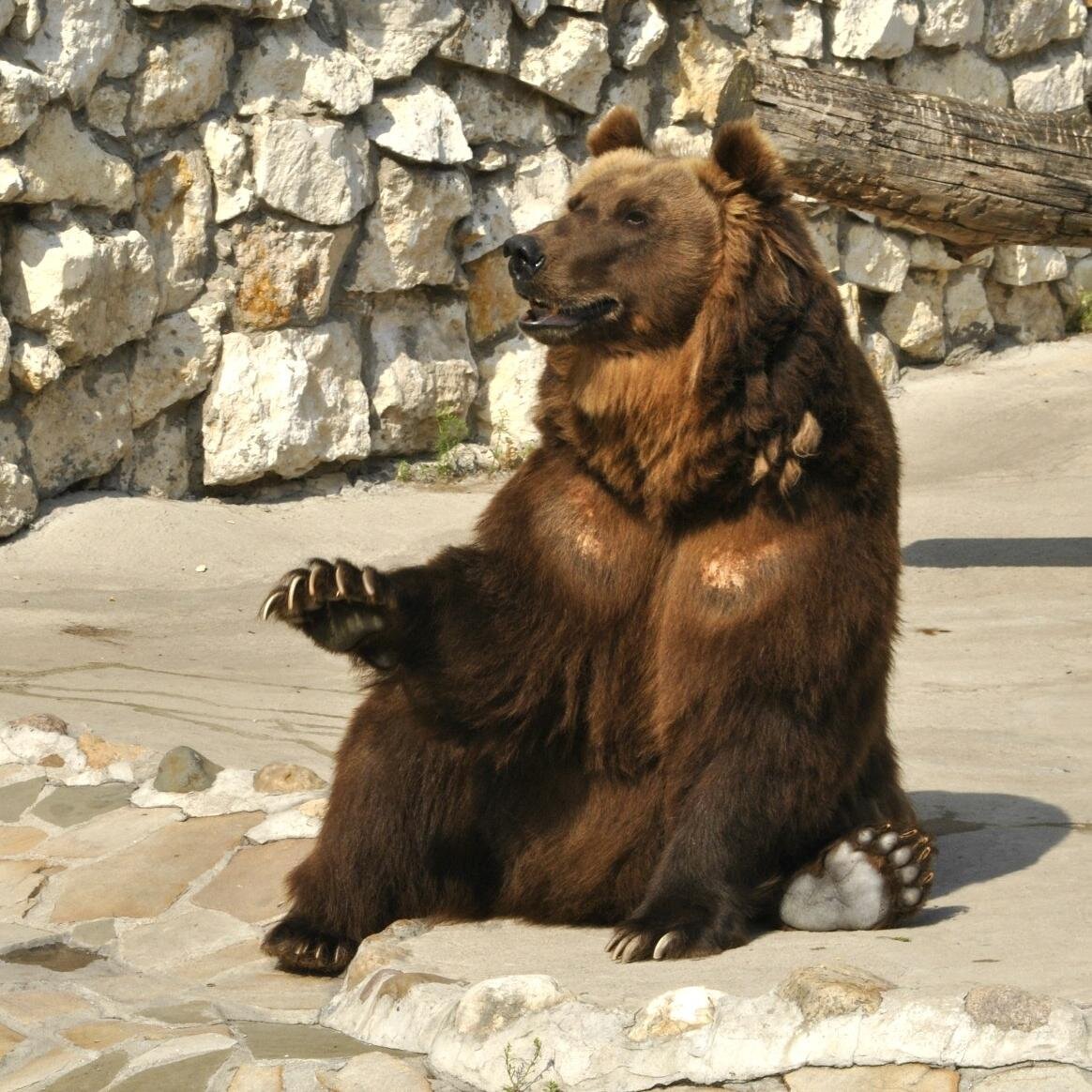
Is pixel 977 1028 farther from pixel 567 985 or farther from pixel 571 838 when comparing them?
pixel 571 838

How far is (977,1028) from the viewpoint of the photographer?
2.66 metres

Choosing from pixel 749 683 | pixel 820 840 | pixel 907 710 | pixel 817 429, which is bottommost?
pixel 907 710

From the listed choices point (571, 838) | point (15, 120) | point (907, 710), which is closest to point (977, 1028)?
point (571, 838)

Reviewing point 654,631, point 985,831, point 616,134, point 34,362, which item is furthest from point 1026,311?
point 654,631

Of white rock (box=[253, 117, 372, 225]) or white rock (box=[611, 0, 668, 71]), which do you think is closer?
white rock (box=[253, 117, 372, 225])

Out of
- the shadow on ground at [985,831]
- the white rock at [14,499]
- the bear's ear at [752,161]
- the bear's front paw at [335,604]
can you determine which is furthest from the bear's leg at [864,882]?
the white rock at [14,499]

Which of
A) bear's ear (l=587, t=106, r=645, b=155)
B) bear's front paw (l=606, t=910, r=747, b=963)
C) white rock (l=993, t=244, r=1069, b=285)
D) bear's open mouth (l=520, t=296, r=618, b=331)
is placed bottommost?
bear's front paw (l=606, t=910, r=747, b=963)

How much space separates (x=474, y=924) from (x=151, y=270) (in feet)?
14.8

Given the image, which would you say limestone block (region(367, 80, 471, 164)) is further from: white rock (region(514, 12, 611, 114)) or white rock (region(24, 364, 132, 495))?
white rock (region(24, 364, 132, 495))

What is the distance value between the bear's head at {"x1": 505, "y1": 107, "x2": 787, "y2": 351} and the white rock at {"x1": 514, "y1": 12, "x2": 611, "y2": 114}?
→ 5.02m

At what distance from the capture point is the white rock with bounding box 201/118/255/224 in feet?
25.4

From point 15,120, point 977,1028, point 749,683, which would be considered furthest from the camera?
point 15,120

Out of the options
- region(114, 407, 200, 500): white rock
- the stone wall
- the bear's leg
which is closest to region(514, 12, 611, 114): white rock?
the stone wall

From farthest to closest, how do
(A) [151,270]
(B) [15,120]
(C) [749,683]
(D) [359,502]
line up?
(D) [359,502], (A) [151,270], (B) [15,120], (C) [749,683]
